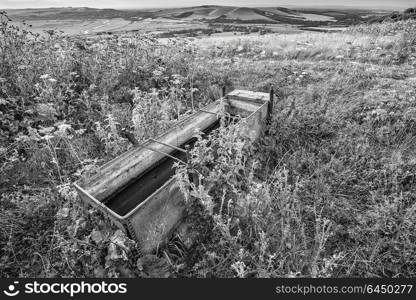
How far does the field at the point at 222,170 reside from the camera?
222cm

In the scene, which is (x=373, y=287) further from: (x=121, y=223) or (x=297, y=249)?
(x=121, y=223)

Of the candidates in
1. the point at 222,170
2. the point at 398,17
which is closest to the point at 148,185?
the point at 222,170

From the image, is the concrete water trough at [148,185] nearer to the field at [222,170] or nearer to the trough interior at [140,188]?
the trough interior at [140,188]

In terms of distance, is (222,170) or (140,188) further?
(140,188)

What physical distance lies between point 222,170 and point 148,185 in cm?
86

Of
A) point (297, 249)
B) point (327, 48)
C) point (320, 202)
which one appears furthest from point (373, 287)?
point (327, 48)

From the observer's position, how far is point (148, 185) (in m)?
2.84

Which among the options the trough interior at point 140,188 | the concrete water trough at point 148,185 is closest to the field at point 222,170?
the concrete water trough at point 148,185

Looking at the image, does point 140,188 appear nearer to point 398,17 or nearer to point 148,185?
point 148,185

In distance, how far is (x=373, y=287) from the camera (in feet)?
6.42

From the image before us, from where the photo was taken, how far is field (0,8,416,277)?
2.22m

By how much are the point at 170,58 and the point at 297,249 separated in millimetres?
5766

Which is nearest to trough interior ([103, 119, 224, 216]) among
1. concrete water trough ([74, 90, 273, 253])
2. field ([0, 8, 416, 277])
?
concrete water trough ([74, 90, 273, 253])

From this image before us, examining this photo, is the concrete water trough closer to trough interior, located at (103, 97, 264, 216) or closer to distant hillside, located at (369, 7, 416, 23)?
trough interior, located at (103, 97, 264, 216)
